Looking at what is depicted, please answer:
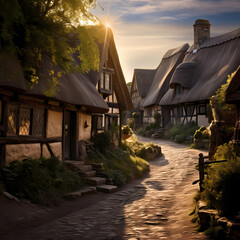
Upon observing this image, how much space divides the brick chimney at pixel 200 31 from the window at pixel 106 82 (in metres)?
17.8

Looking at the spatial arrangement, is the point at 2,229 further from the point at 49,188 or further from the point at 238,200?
the point at 238,200

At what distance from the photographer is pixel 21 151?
9617 mm

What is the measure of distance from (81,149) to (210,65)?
18945 mm

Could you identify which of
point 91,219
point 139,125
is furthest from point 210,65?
point 91,219

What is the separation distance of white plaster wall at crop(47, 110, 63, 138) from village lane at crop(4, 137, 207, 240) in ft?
11.0

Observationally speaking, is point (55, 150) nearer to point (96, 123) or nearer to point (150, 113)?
point (96, 123)

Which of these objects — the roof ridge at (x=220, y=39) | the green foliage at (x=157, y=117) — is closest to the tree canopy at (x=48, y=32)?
the roof ridge at (x=220, y=39)

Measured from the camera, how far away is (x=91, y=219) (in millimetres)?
7078

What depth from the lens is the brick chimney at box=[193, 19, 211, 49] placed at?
→ 31.6m

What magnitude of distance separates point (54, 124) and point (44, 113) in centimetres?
78

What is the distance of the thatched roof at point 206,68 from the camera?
80.7ft

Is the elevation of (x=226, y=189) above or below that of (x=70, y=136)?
below

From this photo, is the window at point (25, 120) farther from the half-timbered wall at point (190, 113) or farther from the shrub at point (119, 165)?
the half-timbered wall at point (190, 113)

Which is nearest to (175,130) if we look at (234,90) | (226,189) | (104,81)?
(104,81)
